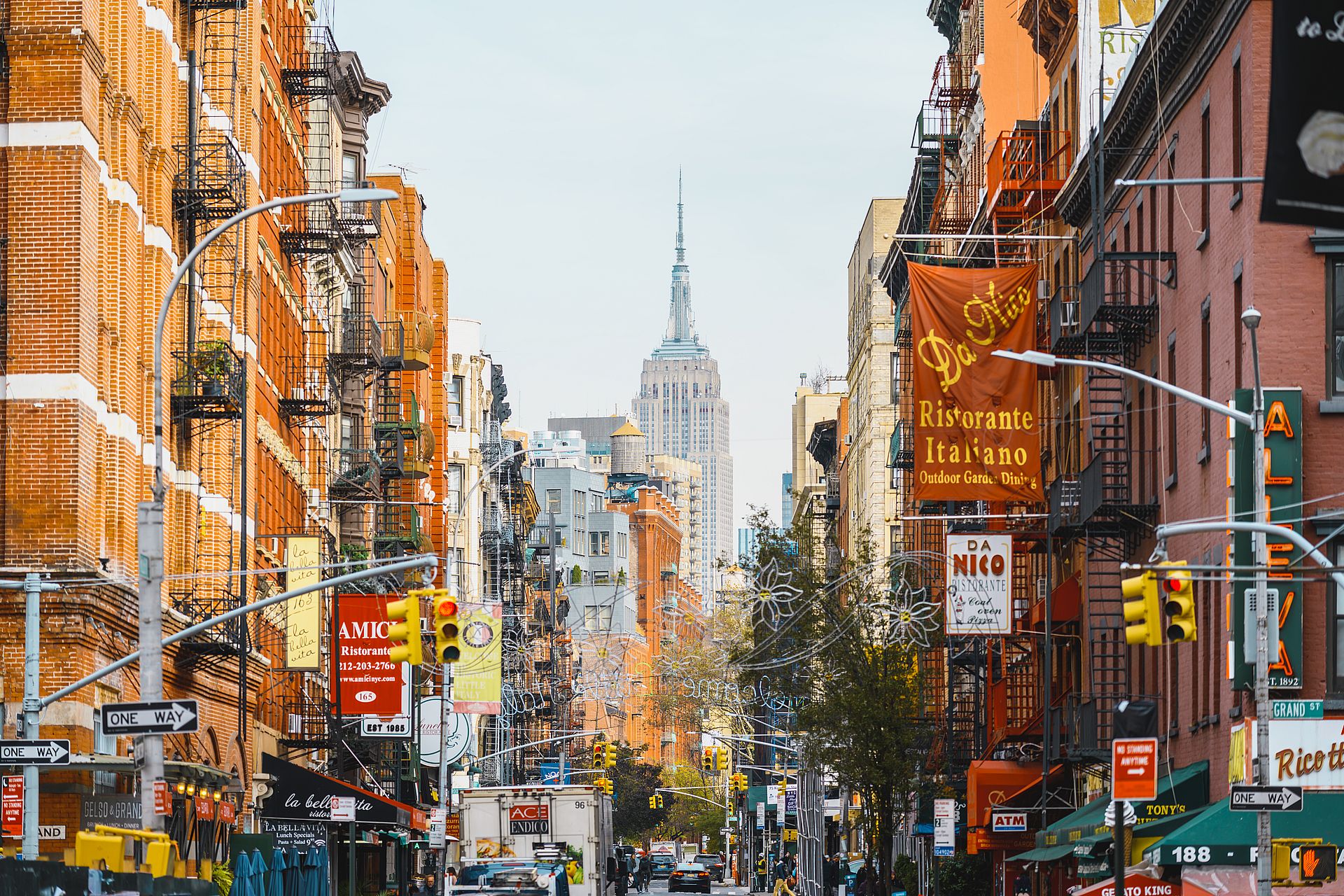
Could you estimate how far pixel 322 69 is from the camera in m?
55.4

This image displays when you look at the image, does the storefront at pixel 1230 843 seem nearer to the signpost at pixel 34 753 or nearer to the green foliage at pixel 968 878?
the signpost at pixel 34 753

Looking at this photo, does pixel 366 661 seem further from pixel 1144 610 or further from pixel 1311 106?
pixel 1311 106

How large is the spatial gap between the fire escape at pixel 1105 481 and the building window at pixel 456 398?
219 ft

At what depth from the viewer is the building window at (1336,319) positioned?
30.1m

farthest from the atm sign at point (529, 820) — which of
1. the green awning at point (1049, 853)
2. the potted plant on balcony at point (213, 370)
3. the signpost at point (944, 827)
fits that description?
the potted plant on balcony at point (213, 370)

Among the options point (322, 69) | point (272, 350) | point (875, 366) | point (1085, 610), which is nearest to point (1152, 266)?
point (1085, 610)

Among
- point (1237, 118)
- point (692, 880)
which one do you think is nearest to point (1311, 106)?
point (1237, 118)

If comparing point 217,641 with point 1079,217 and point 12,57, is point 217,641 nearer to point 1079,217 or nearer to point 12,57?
point 12,57

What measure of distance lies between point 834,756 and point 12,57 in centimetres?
3230

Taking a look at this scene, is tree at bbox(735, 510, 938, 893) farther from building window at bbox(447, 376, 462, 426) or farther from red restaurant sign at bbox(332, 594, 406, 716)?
building window at bbox(447, 376, 462, 426)

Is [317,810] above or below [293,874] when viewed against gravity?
above

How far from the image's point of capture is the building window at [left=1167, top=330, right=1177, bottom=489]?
36594mm

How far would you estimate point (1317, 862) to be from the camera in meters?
25.0

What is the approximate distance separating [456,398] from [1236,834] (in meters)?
81.5
